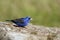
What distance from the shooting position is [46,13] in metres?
4.77

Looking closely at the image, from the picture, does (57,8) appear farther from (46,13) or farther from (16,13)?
(16,13)

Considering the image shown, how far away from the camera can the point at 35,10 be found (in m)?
4.72

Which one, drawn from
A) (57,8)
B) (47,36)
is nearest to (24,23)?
(47,36)

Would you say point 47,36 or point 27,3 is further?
point 27,3

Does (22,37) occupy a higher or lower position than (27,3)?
lower

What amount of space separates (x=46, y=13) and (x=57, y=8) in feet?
0.91

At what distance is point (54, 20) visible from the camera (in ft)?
15.5

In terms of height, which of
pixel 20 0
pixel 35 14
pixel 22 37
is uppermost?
pixel 20 0

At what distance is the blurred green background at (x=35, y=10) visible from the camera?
179 inches

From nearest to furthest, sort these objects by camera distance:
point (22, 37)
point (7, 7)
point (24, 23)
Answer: point (22, 37)
point (24, 23)
point (7, 7)

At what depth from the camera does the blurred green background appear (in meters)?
4.56

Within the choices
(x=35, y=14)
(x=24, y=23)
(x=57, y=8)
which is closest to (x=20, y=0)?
(x=35, y=14)

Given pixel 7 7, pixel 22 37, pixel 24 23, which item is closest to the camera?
pixel 22 37

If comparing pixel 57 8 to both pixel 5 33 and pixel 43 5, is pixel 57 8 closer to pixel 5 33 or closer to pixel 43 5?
pixel 43 5
